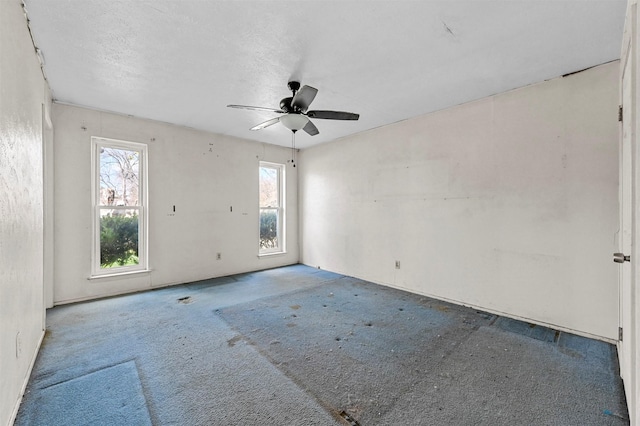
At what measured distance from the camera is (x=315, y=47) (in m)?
2.29

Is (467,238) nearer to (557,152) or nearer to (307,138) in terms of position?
(557,152)

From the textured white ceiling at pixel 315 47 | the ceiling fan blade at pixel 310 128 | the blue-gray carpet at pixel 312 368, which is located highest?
the textured white ceiling at pixel 315 47

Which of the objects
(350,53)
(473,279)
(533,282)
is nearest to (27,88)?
(350,53)

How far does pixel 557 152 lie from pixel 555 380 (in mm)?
2120

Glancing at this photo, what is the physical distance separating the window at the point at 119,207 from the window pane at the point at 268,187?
2064mm

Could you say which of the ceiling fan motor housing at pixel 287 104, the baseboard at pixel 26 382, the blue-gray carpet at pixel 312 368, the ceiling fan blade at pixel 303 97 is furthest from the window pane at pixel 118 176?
the ceiling fan blade at pixel 303 97

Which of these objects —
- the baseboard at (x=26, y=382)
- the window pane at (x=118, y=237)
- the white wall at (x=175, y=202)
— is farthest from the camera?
the window pane at (x=118, y=237)

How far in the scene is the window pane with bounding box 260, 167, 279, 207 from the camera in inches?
221

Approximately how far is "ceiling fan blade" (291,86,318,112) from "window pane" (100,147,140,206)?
9.56ft

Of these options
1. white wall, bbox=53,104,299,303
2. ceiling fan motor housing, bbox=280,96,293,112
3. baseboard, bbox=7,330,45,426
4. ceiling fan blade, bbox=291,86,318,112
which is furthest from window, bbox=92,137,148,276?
ceiling fan blade, bbox=291,86,318,112

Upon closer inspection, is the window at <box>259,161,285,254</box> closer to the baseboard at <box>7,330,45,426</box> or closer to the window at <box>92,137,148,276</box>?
the window at <box>92,137,148,276</box>

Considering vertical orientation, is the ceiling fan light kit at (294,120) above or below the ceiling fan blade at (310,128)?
below

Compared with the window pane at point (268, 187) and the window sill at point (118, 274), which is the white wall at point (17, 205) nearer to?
the window sill at point (118, 274)

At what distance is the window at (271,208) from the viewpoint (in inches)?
221
